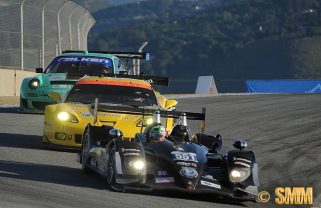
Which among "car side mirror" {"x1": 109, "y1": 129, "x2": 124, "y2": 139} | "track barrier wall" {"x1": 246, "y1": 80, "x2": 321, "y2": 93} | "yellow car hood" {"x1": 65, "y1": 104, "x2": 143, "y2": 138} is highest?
"track barrier wall" {"x1": 246, "y1": 80, "x2": 321, "y2": 93}

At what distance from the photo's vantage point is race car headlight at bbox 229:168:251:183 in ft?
27.1

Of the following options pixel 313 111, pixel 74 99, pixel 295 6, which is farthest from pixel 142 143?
pixel 295 6

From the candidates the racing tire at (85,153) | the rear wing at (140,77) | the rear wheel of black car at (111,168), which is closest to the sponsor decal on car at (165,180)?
the rear wheel of black car at (111,168)

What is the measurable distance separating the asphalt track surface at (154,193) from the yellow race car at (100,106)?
0.30 metres

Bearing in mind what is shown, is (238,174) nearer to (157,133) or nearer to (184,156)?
(184,156)

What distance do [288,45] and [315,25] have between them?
12.4m

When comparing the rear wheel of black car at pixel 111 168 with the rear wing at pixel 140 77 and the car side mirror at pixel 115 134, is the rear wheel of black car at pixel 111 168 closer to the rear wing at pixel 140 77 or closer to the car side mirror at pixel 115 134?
the car side mirror at pixel 115 134

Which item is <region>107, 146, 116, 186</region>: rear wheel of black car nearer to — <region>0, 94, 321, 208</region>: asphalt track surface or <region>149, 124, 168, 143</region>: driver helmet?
<region>0, 94, 321, 208</region>: asphalt track surface

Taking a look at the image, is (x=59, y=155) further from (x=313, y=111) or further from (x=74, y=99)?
(x=313, y=111)

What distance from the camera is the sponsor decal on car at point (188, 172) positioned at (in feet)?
26.5

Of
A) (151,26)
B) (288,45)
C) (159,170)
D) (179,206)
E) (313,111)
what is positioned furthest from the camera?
(151,26)

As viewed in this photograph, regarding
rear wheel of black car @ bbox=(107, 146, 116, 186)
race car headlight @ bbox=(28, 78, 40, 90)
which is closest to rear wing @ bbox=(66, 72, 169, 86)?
race car headlight @ bbox=(28, 78, 40, 90)

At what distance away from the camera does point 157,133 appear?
8984 millimetres

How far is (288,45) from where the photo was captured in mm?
126938
